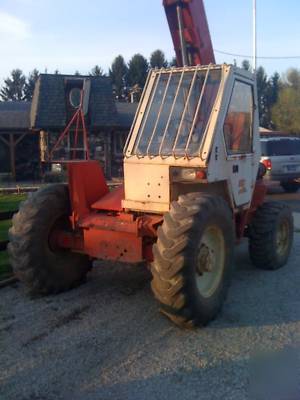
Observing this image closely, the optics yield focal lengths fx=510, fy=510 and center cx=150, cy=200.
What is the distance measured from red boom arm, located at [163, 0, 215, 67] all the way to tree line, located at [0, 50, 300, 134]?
4267 cm

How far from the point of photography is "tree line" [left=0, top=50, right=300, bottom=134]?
60.2 meters

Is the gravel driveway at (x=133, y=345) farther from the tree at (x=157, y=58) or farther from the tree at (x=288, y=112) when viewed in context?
the tree at (x=157, y=58)

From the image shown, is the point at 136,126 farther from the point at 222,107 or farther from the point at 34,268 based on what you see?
the point at 34,268

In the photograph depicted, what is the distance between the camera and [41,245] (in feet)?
19.2

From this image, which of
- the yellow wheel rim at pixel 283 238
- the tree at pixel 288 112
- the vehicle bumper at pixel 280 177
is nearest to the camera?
the yellow wheel rim at pixel 283 238

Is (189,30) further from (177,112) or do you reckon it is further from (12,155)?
(12,155)

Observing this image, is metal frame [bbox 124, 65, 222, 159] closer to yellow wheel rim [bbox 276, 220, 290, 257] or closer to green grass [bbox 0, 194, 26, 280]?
yellow wheel rim [bbox 276, 220, 290, 257]

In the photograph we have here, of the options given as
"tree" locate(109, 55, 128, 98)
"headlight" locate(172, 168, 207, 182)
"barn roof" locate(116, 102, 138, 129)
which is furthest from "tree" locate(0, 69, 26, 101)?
"headlight" locate(172, 168, 207, 182)

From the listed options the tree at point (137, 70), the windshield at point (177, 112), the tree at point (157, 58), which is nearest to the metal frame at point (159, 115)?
the windshield at point (177, 112)

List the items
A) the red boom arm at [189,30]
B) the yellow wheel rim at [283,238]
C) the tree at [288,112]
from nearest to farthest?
the red boom arm at [189,30] < the yellow wheel rim at [283,238] < the tree at [288,112]

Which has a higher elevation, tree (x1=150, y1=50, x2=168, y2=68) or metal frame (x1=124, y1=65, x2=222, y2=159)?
tree (x1=150, y1=50, x2=168, y2=68)

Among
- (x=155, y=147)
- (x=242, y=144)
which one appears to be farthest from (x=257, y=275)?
(x=155, y=147)

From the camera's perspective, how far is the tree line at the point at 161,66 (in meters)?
60.2

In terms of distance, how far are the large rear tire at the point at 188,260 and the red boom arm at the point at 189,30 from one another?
255 cm
